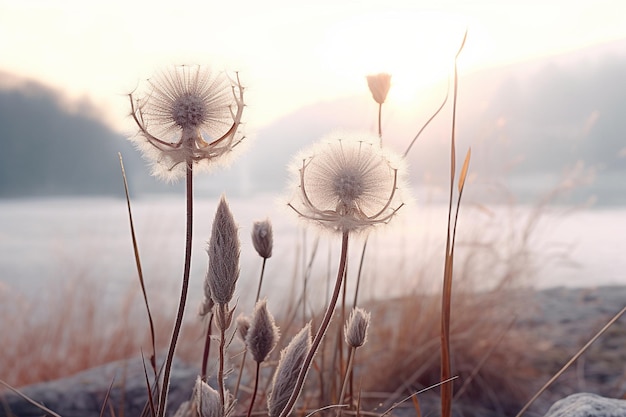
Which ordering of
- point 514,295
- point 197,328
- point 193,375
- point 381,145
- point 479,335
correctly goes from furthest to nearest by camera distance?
point 197,328
point 514,295
point 479,335
point 193,375
point 381,145

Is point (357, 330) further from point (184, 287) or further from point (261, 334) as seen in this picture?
point (184, 287)

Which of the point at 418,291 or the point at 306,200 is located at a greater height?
the point at 306,200

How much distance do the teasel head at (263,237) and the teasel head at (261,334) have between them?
0.17m

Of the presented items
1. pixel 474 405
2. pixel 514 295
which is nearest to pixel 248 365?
pixel 474 405

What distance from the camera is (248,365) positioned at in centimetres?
237

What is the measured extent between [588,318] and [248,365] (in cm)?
288

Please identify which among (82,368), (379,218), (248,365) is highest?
(379,218)

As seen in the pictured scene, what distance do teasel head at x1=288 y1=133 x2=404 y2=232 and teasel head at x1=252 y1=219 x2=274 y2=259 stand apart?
0.36 feet

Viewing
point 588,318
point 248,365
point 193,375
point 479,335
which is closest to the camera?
point 248,365

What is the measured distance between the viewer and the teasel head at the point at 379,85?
1276 millimetres

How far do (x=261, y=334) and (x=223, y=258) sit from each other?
16 centimetres

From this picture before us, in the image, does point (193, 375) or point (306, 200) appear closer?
point (306, 200)

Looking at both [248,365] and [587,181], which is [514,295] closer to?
[587,181]

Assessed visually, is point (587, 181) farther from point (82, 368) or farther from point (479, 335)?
point (82, 368)
